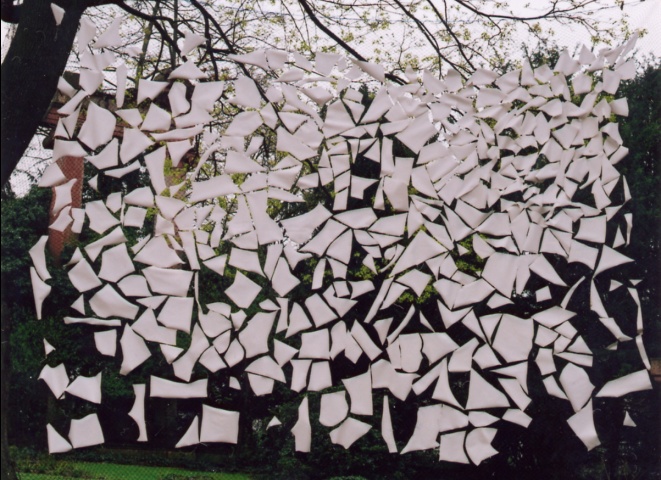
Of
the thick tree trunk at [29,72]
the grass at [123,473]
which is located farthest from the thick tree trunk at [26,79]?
the grass at [123,473]

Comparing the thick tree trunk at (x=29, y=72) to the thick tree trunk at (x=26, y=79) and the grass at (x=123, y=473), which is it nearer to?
the thick tree trunk at (x=26, y=79)

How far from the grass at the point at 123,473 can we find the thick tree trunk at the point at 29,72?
13.0 feet

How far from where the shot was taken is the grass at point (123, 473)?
6.56 meters

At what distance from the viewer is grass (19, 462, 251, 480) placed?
6.56m

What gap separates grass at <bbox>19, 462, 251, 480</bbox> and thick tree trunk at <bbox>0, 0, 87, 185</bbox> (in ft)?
13.0

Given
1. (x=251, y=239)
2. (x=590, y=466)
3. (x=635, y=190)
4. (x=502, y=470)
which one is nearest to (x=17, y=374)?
(x=251, y=239)

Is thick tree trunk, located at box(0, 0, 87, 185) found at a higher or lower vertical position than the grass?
higher

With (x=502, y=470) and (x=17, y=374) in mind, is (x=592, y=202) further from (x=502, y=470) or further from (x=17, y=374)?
(x=17, y=374)

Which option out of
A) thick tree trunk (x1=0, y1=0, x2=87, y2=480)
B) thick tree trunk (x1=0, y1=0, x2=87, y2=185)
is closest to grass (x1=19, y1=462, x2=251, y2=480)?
thick tree trunk (x1=0, y1=0, x2=87, y2=480)

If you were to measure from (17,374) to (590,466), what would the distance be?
17.9ft

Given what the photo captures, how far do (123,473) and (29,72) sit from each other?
505cm

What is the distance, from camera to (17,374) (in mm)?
7199

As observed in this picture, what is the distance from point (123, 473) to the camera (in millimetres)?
7207

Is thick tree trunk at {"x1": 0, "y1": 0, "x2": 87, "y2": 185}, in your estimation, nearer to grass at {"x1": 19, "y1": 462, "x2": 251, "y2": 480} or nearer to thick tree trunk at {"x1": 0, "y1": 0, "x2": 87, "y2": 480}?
thick tree trunk at {"x1": 0, "y1": 0, "x2": 87, "y2": 480}
